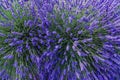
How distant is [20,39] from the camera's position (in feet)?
5.86

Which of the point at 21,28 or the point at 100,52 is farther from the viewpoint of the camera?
the point at 21,28

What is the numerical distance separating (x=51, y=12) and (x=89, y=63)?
1.77 ft

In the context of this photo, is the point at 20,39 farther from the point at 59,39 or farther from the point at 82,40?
the point at 82,40

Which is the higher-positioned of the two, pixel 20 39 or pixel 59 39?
pixel 20 39

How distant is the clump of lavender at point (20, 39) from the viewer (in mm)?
1744

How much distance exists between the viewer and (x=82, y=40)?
170 cm

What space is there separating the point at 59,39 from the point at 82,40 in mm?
186

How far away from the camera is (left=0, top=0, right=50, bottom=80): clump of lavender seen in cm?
174

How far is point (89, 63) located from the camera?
178 centimetres

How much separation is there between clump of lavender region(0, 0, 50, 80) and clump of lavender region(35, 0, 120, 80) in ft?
0.26

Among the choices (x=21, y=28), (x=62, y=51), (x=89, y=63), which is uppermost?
(x=21, y=28)

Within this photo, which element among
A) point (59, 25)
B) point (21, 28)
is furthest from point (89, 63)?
point (21, 28)

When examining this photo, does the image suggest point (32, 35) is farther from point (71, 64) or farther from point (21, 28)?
point (71, 64)

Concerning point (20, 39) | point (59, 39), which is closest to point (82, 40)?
point (59, 39)
